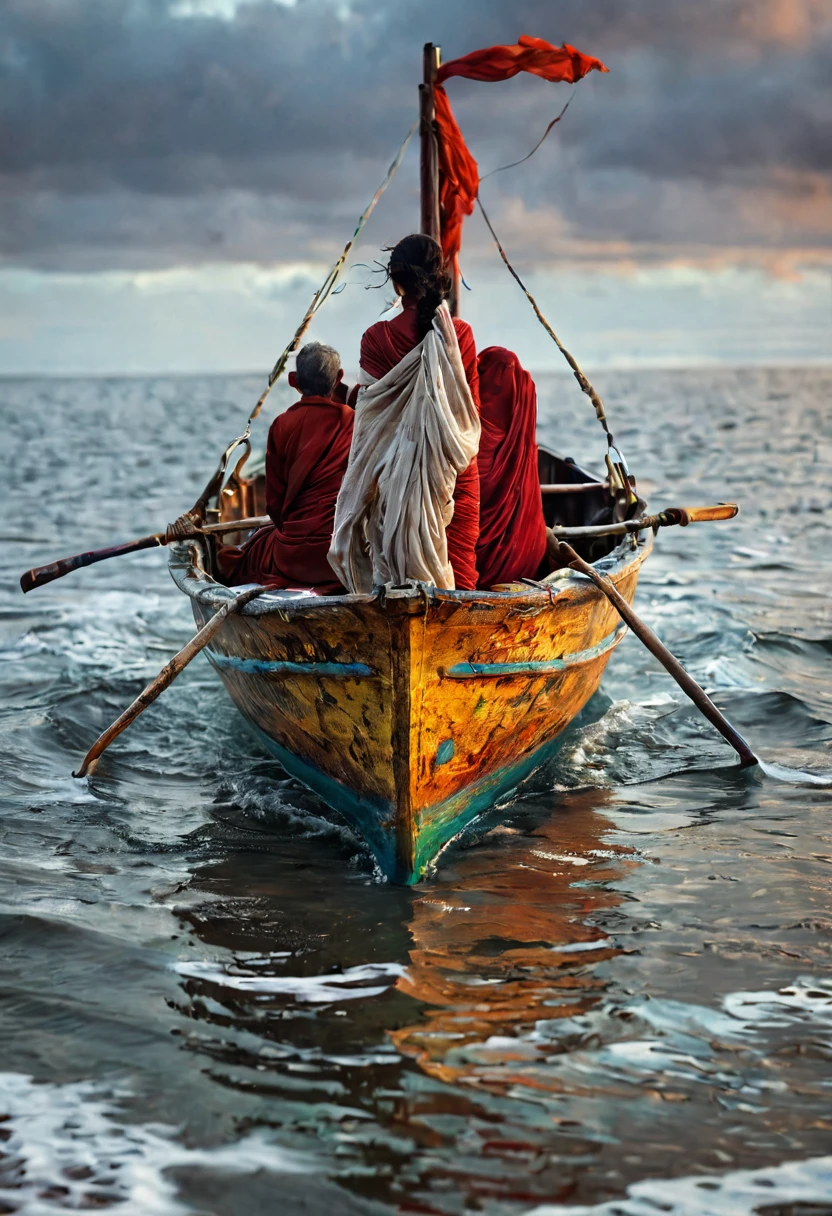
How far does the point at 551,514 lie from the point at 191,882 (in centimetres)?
479

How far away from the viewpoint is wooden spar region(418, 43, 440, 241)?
23.3 feet

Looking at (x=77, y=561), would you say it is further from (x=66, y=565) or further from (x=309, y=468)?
(x=309, y=468)

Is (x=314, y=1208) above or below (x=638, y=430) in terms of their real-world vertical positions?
below

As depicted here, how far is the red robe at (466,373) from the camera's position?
14.7 feet

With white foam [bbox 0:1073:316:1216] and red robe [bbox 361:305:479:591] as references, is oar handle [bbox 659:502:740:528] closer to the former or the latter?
red robe [bbox 361:305:479:591]

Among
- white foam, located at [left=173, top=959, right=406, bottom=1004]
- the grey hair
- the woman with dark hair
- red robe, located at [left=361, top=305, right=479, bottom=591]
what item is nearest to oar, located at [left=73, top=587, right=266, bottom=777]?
the woman with dark hair

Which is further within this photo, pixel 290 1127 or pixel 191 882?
pixel 191 882

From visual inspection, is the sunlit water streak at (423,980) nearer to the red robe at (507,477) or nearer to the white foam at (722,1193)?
the white foam at (722,1193)

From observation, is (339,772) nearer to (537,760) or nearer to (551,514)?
(537,760)

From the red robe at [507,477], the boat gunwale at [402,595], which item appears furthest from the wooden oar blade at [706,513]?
the red robe at [507,477]

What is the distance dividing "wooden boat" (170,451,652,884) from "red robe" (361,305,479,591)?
350 mm

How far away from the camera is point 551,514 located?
8727 millimetres

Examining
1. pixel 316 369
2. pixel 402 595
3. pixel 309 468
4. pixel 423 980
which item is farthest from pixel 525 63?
pixel 423 980

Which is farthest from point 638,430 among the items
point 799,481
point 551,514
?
point 551,514
